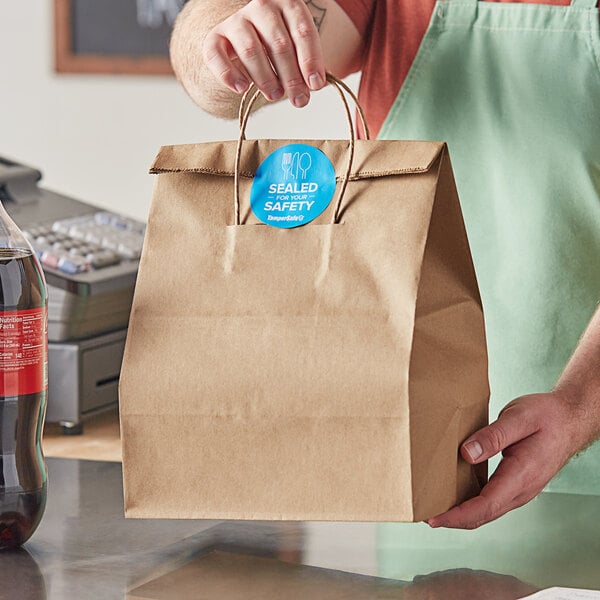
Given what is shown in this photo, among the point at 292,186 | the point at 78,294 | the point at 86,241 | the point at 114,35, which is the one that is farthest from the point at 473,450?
the point at 114,35

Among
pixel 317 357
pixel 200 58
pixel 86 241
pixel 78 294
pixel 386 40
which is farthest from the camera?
pixel 86 241

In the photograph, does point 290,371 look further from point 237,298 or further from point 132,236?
point 132,236

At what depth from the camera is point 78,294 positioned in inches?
64.6

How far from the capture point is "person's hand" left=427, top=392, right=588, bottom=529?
2.69 ft

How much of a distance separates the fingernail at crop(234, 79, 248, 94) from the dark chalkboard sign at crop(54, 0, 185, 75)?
55.8 inches

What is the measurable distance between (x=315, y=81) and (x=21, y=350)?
1.03 ft

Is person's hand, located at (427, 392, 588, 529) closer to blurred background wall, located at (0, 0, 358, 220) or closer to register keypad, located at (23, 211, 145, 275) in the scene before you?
register keypad, located at (23, 211, 145, 275)

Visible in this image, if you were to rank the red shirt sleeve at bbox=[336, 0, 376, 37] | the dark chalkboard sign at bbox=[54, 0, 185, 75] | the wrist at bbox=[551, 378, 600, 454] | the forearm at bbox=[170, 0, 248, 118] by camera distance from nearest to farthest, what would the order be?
the wrist at bbox=[551, 378, 600, 454], the forearm at bbox=[170, 0, 248, 118], the red shirt sleeve at bbox=[336, 0, 376, 37], the dark chalkboard sign at bbox=[54, 0, 185, 75]

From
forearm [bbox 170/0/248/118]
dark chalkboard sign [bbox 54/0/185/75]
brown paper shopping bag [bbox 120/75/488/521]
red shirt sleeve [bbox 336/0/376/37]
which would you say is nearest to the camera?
brown paper shopping bag [bbox 120/75/488/521]

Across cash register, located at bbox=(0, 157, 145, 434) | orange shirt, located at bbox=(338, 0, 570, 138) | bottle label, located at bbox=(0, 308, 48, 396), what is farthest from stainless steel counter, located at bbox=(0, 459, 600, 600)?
cash register, located at bbox=(0, 157, 145, 434)

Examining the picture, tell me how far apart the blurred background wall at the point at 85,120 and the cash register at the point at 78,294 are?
51 cm

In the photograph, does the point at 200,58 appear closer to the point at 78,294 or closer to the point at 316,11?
the point at 316,11

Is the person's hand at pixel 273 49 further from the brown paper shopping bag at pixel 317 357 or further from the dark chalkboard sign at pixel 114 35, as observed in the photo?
the dark chalkboard sign at pixel 114 35

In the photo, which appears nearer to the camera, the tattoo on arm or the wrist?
the wrist
